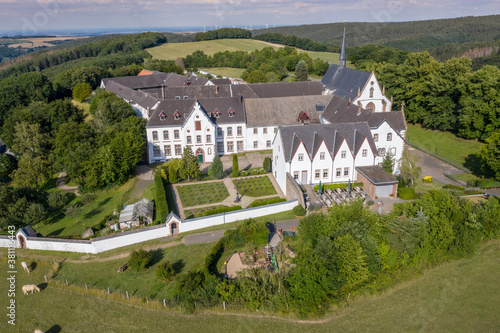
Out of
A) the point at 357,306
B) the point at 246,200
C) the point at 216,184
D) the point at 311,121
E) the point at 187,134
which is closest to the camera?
the point at 357,306

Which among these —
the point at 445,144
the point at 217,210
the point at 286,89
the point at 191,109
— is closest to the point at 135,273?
the point at 217,210

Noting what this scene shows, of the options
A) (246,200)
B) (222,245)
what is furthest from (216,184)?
(222,245)

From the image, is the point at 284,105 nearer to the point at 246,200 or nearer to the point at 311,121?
the point at 311,121

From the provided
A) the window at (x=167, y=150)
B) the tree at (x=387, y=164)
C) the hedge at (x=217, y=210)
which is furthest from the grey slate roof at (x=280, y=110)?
the hedge at (x=217, y=210)

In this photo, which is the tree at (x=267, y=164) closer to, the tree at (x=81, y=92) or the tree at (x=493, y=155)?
the tree at (x=493, y=155)

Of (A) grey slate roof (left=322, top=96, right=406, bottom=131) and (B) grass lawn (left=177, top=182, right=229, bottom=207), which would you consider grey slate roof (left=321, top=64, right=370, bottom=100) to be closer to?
(A) grey slate roof (left=322, top=96, right=406, bottom=131)

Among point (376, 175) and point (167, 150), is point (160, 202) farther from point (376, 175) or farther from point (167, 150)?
point (376, 175)
